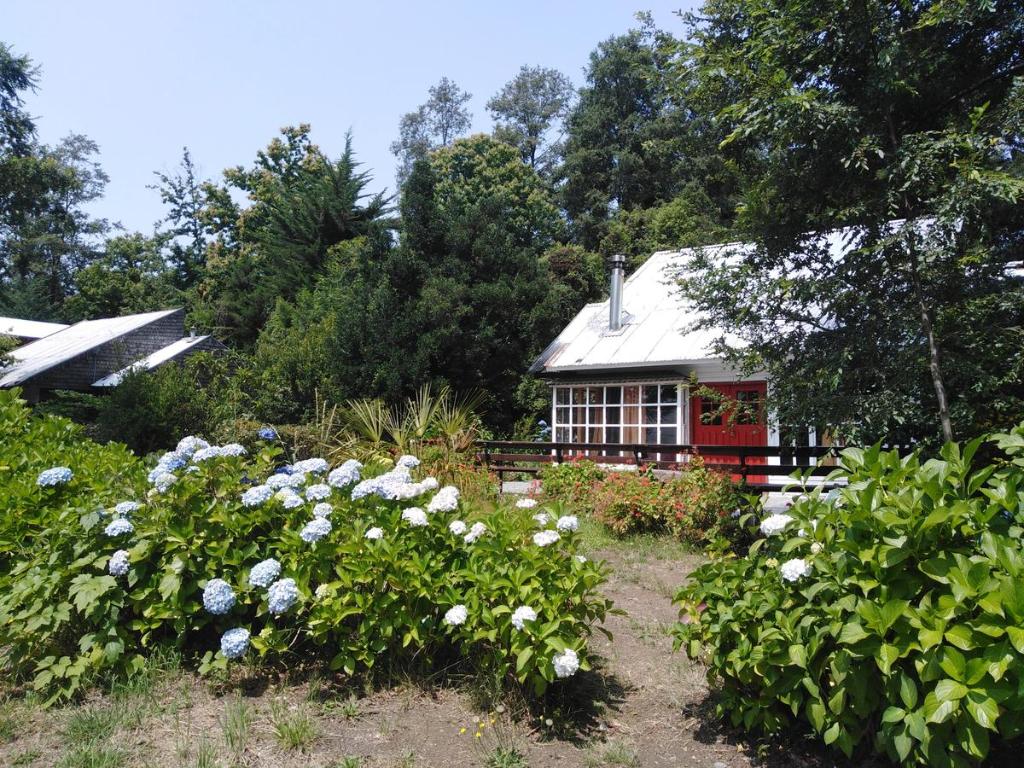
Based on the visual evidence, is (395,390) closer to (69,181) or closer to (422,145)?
(69,181)

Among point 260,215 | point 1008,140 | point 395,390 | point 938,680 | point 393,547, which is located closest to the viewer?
point 938,680

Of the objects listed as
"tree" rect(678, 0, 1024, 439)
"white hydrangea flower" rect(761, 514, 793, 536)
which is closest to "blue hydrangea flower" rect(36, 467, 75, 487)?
"white hydrangea flower" rect(761, 514, 793, 536)

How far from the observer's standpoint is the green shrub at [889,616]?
243cm

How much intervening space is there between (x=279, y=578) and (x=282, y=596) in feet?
1.23

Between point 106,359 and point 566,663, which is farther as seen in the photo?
point 106,359

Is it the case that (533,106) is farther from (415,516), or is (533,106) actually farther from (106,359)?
(415,516)

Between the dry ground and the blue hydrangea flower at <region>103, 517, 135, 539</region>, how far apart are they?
820mm

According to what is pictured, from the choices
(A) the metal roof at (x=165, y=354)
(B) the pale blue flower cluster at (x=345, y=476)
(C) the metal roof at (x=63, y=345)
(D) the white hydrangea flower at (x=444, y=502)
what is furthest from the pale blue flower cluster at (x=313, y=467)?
(A) the metal roof at (x=165, y=354)

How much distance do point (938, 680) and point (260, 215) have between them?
36.3 meters

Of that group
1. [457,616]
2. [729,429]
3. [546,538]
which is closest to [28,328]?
[729,429]

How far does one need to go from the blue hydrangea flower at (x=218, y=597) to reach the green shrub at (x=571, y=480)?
6.48 meters

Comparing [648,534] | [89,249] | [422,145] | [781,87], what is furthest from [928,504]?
[89,249]

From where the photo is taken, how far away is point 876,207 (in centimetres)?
566

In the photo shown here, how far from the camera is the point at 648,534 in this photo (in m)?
8.23
